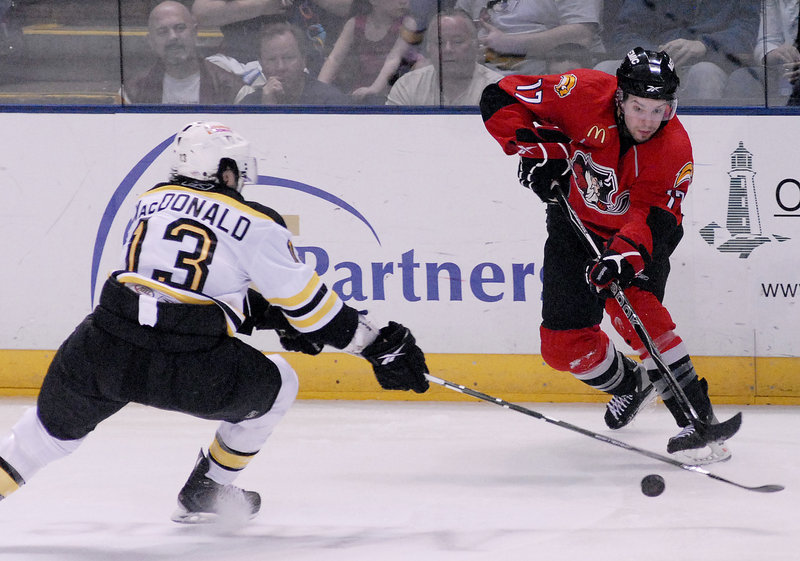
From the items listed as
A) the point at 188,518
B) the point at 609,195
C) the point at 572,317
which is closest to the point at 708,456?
the point at 572,317

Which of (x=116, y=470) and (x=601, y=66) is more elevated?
(x=601, y=66)

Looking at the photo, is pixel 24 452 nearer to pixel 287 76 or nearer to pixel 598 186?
pixel 598 186

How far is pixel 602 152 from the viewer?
2.96m

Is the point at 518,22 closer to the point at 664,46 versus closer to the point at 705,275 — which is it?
the point at 664,46

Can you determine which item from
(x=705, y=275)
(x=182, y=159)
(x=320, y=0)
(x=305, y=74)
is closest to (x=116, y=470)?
(x=182, y=159)

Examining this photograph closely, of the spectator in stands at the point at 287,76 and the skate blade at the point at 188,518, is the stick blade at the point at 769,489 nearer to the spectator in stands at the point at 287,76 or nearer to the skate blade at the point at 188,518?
the skate blade at the point at 188,518

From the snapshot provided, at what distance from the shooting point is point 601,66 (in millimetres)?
3723

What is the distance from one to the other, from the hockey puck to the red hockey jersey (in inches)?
25.9

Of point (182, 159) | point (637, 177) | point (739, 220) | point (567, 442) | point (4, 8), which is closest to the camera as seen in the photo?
point (182, 159)

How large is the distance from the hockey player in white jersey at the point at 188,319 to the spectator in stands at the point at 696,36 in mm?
1989

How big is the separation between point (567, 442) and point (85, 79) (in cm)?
224

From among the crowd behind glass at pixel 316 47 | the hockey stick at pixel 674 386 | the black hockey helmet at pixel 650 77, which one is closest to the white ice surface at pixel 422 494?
the hockey stick at pixel 674 386

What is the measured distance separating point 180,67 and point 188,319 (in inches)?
75.4

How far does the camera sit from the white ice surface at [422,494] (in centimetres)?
228
